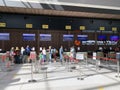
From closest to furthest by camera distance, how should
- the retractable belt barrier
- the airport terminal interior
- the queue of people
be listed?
the airport terminal interior → the retractable belt barrier → the queue of people

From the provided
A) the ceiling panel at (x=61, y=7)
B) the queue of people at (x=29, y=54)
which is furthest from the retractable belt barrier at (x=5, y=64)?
the ceiling panel at (x=61, y=7)

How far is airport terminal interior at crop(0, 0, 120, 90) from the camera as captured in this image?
9.03m

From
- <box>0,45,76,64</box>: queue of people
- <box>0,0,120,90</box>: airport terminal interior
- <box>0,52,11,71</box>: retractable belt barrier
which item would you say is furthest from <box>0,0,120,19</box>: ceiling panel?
<box>0,45,76,64</box>: queue of people

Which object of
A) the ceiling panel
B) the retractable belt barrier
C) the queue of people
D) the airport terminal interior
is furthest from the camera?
the queue of people

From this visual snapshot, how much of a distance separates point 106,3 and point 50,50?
7479mm

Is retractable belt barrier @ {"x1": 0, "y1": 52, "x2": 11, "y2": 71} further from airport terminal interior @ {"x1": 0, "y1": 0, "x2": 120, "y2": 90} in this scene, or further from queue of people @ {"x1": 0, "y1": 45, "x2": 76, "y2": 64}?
queue of people @ {"x1": 0, "y1": 45, "x2": 76, "y2": 64}

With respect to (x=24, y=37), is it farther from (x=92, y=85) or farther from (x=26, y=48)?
(x=92, y=85)

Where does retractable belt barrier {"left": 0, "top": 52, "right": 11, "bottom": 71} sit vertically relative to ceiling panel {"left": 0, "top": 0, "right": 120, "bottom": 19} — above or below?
below

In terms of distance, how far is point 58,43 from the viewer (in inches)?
812

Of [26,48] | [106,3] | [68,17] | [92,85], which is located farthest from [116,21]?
[92,85]

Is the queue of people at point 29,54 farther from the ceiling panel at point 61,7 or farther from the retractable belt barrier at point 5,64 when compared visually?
the ceiling panel at point 61,7

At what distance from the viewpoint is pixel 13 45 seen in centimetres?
1945

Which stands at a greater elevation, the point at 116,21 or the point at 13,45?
the point at 116,21

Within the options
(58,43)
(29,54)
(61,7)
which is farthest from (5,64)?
(61,7)
